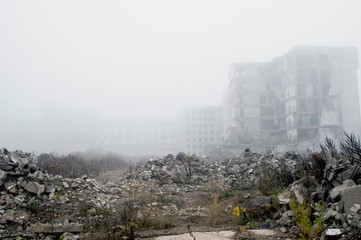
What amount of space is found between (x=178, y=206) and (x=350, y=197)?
5.23 meters

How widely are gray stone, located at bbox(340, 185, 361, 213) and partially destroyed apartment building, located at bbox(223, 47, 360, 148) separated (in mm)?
29144

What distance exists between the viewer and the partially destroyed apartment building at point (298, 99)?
116 ft

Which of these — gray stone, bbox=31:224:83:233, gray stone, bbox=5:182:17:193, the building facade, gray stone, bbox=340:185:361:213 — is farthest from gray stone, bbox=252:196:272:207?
the building facade

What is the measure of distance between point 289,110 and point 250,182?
28.5 meters

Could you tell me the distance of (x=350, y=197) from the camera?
16.1ft

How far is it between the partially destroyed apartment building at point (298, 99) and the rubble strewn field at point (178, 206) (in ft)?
83.3

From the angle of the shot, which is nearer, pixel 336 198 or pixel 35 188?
pixel 336 198

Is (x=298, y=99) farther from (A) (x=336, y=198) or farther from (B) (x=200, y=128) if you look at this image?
(A) (x=336, y=198)

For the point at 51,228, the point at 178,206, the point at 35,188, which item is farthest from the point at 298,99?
the point at 51,228

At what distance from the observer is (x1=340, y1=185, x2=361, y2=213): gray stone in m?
4.83

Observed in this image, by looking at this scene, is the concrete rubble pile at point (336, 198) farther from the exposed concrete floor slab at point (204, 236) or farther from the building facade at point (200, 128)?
the building facade at point (200, 128)

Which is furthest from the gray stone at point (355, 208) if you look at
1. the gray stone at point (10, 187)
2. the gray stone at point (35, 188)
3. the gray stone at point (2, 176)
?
the gray stone at point (2, 176)

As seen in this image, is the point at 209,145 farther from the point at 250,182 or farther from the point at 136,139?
the point at 250,182

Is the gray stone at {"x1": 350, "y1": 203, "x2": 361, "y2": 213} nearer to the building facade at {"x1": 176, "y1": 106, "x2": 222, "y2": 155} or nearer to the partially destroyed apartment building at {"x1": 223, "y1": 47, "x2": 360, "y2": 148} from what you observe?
the partially destroyed apartment building at {"x1": 223, "y1": 47, "x2": 360, "y2": 148}
